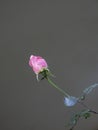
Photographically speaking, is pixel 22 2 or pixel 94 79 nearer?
pixel 22 2

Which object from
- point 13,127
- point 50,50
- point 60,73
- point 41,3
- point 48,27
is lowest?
point 13,127

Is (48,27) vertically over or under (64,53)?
over

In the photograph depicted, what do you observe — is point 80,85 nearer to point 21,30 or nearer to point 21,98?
point 21,98

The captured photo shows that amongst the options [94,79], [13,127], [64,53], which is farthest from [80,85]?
[13,127]

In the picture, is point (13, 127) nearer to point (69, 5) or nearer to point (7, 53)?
point (7, 53)

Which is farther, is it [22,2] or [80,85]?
[80,85]

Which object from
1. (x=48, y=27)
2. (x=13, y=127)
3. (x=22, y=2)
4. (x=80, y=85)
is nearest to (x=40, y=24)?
(x=48, y=27)
